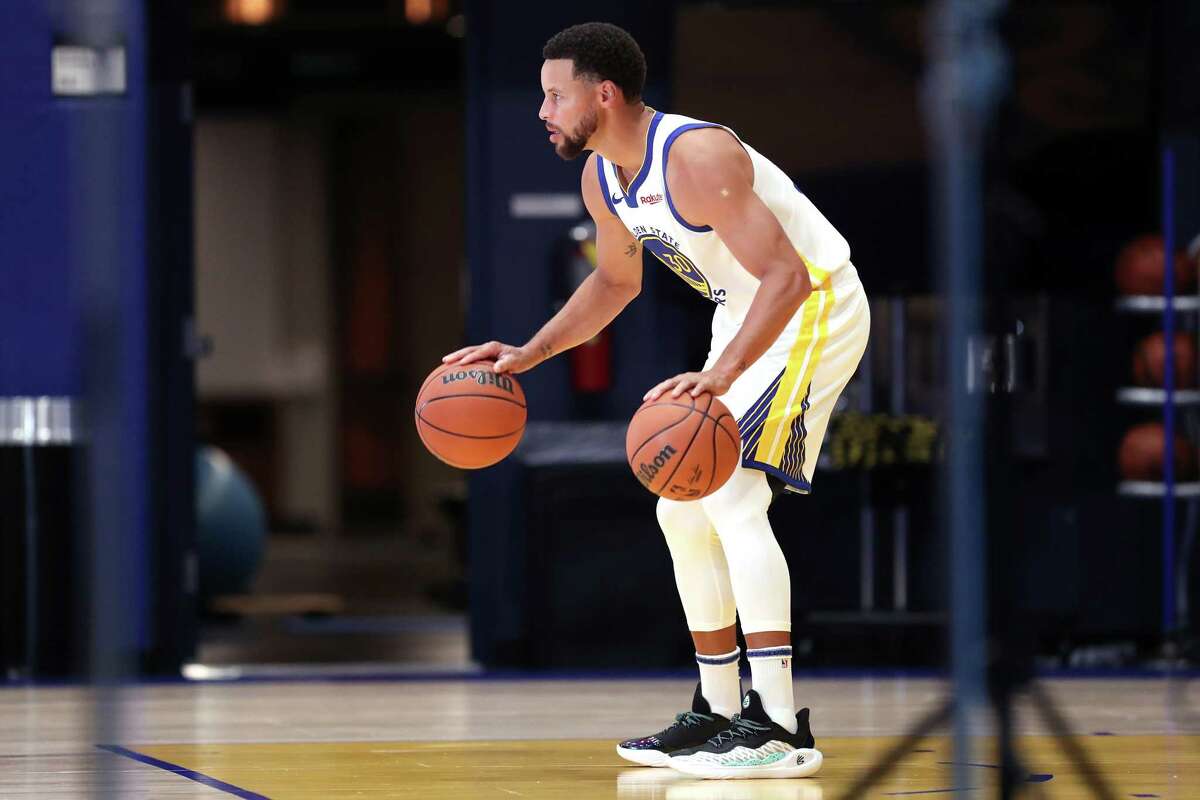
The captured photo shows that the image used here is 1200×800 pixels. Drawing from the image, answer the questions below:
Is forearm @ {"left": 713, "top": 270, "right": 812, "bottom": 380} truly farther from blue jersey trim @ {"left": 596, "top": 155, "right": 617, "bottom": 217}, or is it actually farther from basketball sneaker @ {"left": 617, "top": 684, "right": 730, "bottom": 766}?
basketball sneaker @ {"left": 617, "top": 684, "right": 730, "bottom": 766}

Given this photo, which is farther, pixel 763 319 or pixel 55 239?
pixel 55 239

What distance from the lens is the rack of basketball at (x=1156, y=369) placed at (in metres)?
6.05

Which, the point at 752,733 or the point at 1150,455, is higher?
the point at 1150,455

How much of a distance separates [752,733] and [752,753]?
41 mm

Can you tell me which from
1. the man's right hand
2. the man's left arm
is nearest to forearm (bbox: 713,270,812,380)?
the man's left arm

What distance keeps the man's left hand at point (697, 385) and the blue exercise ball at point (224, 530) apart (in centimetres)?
474

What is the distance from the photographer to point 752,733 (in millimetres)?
3658

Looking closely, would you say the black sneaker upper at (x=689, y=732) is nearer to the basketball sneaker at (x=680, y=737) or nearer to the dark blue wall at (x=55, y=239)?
the basketball sneaker at (x=680, y=737)

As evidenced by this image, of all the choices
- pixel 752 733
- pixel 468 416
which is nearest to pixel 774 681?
pixel 752 733

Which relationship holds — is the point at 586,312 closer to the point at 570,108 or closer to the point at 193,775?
the point at 570,108

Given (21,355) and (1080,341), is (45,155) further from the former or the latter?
(1080,341)

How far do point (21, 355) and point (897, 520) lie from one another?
9.16 feet

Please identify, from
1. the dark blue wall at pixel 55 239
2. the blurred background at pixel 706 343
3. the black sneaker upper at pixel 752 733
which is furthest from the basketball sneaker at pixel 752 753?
the blurred background at pixel 706 343

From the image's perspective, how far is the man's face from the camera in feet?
12.3
